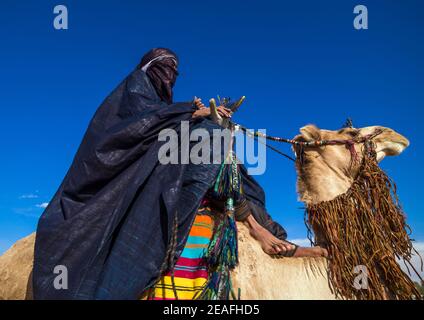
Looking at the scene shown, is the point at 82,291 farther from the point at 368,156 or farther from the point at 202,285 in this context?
the point at 368,156

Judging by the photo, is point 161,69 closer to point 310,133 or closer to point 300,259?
point 310,133

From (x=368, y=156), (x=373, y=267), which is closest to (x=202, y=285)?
(x=373, y=267)

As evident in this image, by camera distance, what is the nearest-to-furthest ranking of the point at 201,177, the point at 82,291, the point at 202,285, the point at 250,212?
the point at 82,291
the point at 202,285
the point at 201,177
the point at 250,212

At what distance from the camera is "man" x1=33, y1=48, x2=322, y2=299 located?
8.99 feet

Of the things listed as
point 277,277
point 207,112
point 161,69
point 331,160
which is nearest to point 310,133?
point 331,160

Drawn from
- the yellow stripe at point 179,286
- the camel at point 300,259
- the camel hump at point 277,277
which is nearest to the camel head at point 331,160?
the camel at point 300,259

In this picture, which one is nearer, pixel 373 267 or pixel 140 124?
pixel 373 267

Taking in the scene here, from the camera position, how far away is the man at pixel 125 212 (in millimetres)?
2740

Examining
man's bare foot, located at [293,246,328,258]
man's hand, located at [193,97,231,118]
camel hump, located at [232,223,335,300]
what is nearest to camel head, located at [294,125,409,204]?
man's bare foot, located at [293,246,328,258]

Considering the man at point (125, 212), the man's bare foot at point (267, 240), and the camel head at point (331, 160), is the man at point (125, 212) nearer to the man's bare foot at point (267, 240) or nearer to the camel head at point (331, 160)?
the man's bare foot at point (267, 240)

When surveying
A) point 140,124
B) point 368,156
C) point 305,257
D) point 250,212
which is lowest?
point 305,257

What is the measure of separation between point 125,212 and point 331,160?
6.82ft

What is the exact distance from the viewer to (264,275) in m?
2.93
